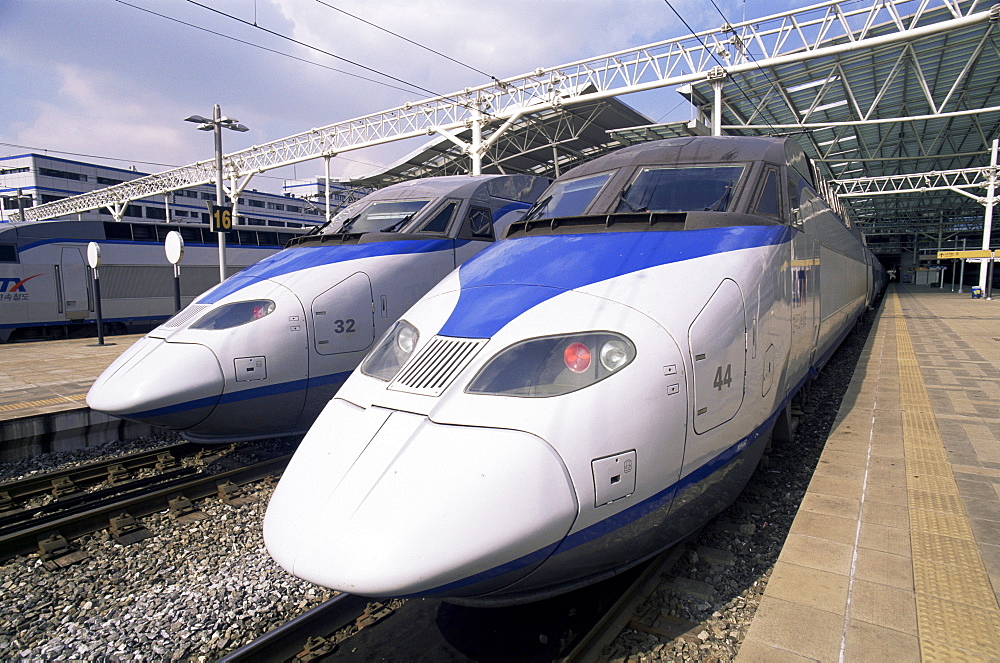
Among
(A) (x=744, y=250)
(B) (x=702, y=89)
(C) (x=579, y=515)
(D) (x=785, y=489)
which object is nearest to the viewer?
(C) (x=579, y=515)

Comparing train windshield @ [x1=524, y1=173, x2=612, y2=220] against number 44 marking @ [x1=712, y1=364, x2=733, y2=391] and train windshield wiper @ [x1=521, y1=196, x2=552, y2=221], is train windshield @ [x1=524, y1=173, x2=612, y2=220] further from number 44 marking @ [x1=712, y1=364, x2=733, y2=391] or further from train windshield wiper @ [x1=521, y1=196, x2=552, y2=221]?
number 44 marking @ [x1=712, y1=364, x2=733, y2=391]

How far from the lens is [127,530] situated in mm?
5668

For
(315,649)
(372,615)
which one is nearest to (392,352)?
(372,615)

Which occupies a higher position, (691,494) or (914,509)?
A: (691,494)

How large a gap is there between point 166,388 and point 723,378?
531 centimetres

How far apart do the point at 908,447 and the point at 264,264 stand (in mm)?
7594

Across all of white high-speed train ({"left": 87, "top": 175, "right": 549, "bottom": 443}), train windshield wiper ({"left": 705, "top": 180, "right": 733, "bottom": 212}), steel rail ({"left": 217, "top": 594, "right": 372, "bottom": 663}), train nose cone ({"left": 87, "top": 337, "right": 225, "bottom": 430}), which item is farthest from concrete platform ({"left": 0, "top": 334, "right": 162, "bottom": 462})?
train windshield wiper ({"left": 705, "top": 180, "right": 733, "bottom": 212})

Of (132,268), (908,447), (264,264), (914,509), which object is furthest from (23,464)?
(132,268)

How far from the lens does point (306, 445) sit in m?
3.58

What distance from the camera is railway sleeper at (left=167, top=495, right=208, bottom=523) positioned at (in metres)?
5.93

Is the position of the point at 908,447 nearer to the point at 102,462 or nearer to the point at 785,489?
the point at 785,489

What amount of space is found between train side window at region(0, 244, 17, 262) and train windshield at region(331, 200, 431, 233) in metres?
15.1

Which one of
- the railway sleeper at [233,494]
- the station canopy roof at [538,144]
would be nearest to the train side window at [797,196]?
the railway sleeper at [233,494]

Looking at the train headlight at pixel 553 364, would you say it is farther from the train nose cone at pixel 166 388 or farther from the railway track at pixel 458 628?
the train nose cone at pixel 166 388
